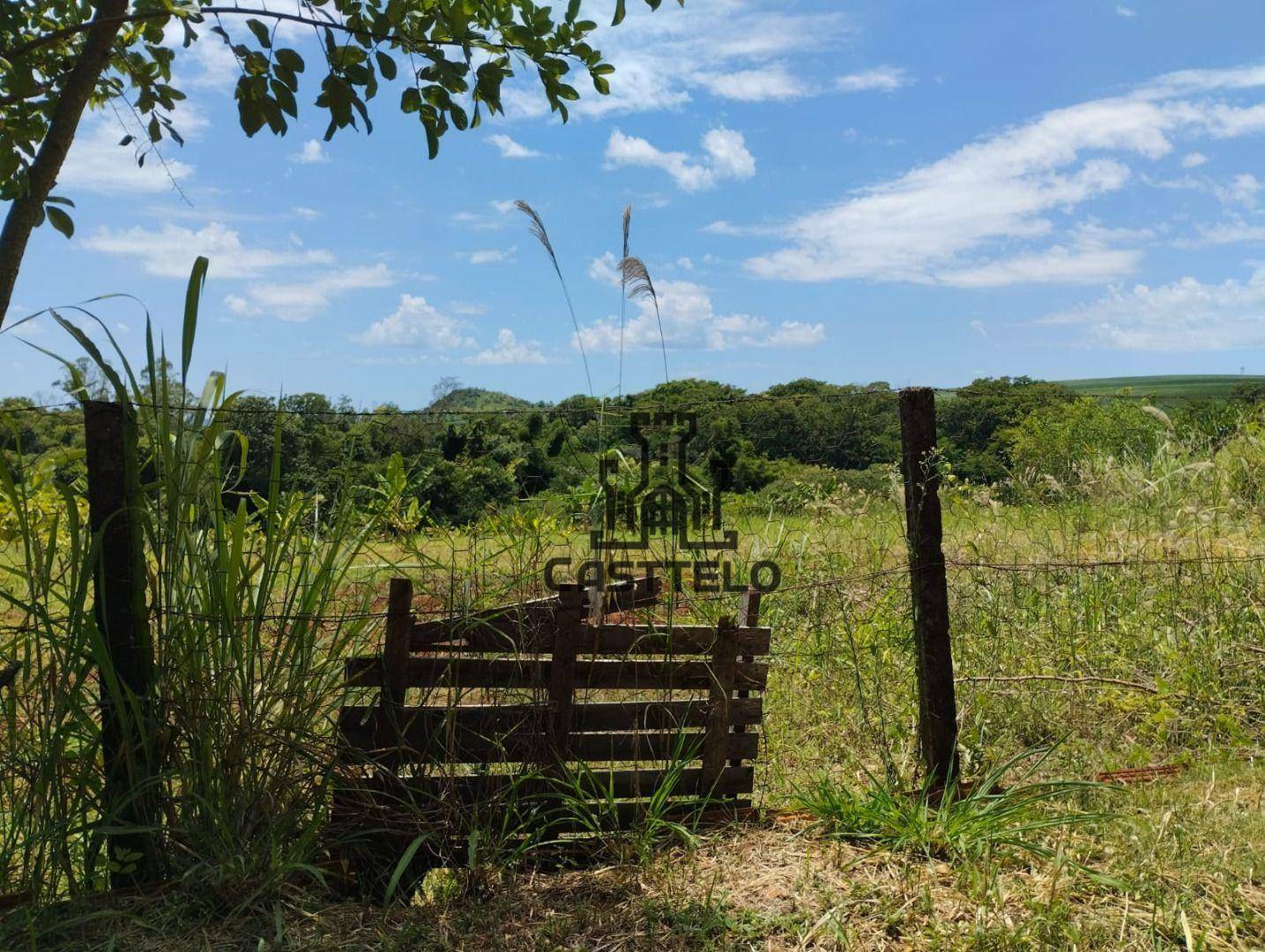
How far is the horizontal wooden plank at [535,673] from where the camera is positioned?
3285 millimetres

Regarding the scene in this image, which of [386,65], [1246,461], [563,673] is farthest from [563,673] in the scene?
[1246,461]

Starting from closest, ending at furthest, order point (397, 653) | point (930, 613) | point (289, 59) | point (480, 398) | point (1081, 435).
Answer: point (397, 653) < point (930, 613) < point (289, 59) < point (480, 398) < point (1081, 435)

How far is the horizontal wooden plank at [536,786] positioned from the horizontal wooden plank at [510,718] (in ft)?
0.48

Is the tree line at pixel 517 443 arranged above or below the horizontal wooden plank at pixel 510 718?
above

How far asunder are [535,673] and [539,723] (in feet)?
0.58

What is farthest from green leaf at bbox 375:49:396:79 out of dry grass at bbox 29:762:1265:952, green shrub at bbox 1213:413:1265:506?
green shrub at bbox 1213:413:1265:506

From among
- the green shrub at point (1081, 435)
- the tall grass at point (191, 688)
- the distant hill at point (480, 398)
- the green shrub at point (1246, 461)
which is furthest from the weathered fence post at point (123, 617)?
the green shrub at point (1246, 461)

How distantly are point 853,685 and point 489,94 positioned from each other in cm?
332

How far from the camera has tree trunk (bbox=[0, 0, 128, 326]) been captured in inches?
153

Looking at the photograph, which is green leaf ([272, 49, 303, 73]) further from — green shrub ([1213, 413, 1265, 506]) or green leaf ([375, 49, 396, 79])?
green shrub ([1213, 413, 1265, 506])

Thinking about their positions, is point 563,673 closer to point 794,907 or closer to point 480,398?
point 794,907

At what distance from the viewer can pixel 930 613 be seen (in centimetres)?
366

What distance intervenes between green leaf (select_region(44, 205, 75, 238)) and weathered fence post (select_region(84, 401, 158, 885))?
5.85 ft

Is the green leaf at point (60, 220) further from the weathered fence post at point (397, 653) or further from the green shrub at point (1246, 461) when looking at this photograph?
the green shrub at point (1246, 461)
